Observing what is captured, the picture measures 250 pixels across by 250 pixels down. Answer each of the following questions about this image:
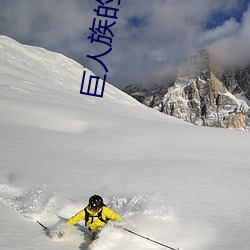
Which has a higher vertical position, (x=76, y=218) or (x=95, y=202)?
(x=95, y=202)

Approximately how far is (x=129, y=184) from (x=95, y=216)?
7.89 ft

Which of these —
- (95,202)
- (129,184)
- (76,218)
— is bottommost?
(76,218)

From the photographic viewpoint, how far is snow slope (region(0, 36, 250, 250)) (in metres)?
5.49

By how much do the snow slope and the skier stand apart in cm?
22

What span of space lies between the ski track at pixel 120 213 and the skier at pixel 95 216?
7.4 inches

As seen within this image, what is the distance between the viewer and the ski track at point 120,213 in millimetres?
5395

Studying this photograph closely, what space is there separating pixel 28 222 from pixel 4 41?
74.4 metres

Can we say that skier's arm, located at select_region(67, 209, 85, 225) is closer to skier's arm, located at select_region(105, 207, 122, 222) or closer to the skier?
the skier

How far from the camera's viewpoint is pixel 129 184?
817cm

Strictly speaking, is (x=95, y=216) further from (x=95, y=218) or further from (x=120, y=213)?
(x=120, y=213)

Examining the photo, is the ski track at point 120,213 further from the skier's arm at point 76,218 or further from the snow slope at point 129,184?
the skier's arm at point 76,218

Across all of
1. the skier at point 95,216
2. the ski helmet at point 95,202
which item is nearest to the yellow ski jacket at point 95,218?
the skier at point 95,216

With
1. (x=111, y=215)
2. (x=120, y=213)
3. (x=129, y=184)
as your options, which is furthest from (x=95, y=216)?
(x=129, y=184)

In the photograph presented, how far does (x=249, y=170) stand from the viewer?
31.3 feet
